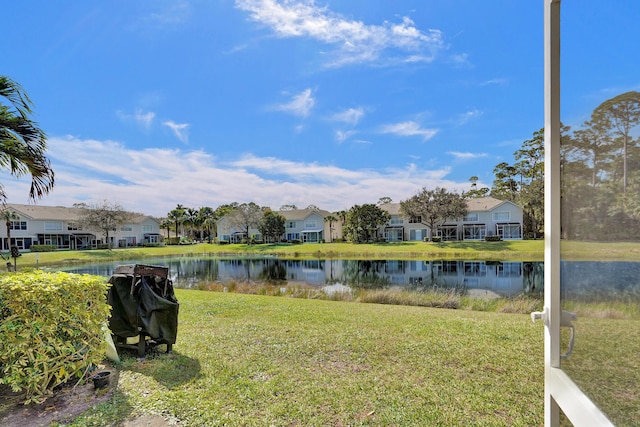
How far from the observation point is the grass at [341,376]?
2812 mm

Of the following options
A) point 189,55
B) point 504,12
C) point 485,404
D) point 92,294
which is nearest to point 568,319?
point 485,404

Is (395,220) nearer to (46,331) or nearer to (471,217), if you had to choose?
(471,217)

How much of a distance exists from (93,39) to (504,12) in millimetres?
8764

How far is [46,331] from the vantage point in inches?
117

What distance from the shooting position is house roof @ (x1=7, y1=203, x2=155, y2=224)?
39.2 metres

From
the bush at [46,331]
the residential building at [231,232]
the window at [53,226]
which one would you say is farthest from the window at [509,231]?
the window at [53,226]

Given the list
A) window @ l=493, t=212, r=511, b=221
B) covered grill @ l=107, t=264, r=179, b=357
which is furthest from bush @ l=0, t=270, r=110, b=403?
window @ l=493, t=212, r=511, b=221

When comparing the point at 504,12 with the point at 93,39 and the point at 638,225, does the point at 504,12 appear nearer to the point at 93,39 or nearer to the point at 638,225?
the point at 638,225

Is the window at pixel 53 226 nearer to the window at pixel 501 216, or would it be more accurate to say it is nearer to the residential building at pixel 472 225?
the residential building at pixel 472 225

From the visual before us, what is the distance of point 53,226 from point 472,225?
177ft

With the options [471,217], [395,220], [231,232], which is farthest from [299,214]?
[471,217]

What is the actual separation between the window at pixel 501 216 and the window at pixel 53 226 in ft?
184

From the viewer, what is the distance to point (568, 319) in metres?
1.40

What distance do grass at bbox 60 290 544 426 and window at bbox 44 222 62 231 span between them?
156 feet
